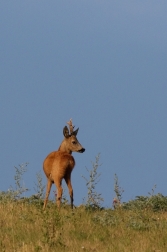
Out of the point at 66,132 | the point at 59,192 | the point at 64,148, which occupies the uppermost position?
the point at 66,132

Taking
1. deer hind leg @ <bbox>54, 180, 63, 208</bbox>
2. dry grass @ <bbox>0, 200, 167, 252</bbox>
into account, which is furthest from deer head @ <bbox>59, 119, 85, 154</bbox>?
dry grass @ <bbox>0, 200, 167, 252</bbox>

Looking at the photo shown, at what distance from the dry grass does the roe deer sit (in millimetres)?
1011

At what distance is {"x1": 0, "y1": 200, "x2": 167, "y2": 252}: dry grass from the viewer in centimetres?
981

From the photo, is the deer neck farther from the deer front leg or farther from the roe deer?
the deer front leg

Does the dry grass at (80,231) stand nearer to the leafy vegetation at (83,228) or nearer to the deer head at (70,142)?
the leafy vegetation at (83,228)

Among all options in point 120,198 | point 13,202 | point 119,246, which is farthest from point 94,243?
point 13,202

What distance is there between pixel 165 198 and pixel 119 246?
520 centimetres

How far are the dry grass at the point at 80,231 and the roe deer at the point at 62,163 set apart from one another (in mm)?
1011

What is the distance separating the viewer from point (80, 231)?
430 inches

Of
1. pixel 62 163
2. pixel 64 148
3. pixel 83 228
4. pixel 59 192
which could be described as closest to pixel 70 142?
pixel 64 148

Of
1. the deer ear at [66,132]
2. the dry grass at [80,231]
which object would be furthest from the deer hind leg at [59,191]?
the deer ear at [66,132]

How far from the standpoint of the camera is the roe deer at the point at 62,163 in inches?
543

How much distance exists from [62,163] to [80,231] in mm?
3083

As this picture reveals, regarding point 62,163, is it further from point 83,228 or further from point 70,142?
point 83,228
